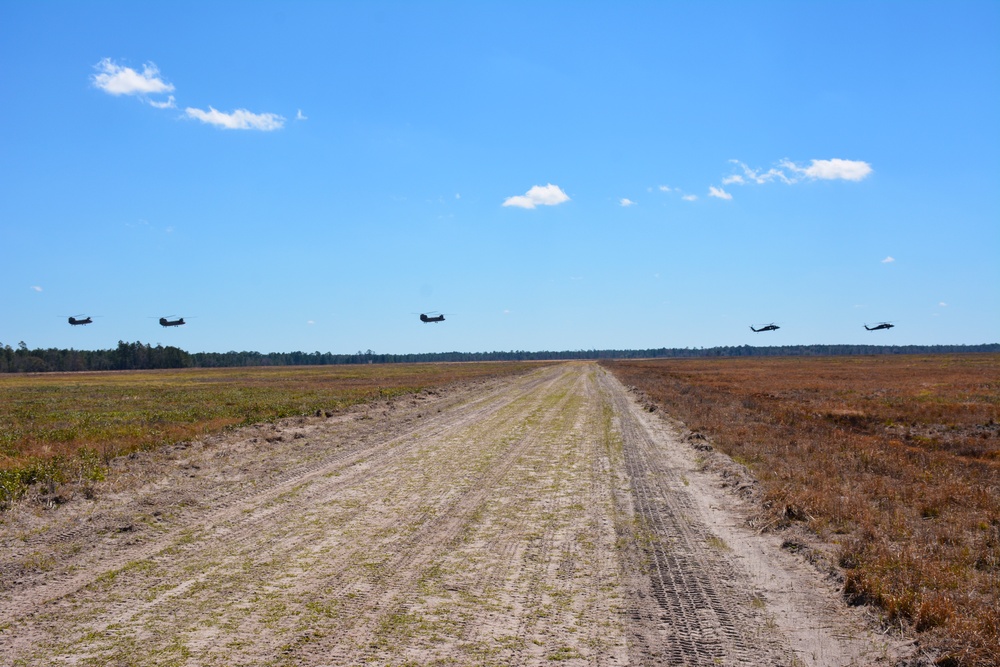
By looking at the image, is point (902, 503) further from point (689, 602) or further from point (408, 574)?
point (408, 574)

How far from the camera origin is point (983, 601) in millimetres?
6383

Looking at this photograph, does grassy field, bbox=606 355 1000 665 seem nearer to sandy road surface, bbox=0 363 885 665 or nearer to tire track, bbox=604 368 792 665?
sandy road surface, bbox=0 363 885 665

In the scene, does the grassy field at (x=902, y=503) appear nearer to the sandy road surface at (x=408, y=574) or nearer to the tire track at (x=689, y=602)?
the sandy road surface at (x=408, y=574)

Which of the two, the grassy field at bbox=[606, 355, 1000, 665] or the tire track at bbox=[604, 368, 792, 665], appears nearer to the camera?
the tire track at bbox=[604, 368, 792, 665]

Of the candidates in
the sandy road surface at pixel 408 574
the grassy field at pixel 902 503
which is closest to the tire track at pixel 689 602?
the sandy road surface at pixel 408 574

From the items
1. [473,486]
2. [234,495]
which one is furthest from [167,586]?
[473,486]

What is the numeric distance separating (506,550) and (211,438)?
46.1 feet

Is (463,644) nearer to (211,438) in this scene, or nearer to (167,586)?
(167,586)

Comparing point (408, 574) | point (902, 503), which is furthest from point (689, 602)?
point (902, 503)

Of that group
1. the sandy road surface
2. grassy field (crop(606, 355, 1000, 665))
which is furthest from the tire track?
grassy field (crop(606, 355, 1000, 665))

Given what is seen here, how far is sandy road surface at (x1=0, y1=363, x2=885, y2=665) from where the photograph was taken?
533 cm

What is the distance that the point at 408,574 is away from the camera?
711cm

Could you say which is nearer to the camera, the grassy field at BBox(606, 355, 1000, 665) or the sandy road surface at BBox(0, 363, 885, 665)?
the sandy road surface at BBox(0, 363, 885, 665)

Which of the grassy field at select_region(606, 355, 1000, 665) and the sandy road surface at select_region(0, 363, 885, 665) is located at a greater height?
the sandy road surface at select_region(0, 363, 885, 665)
